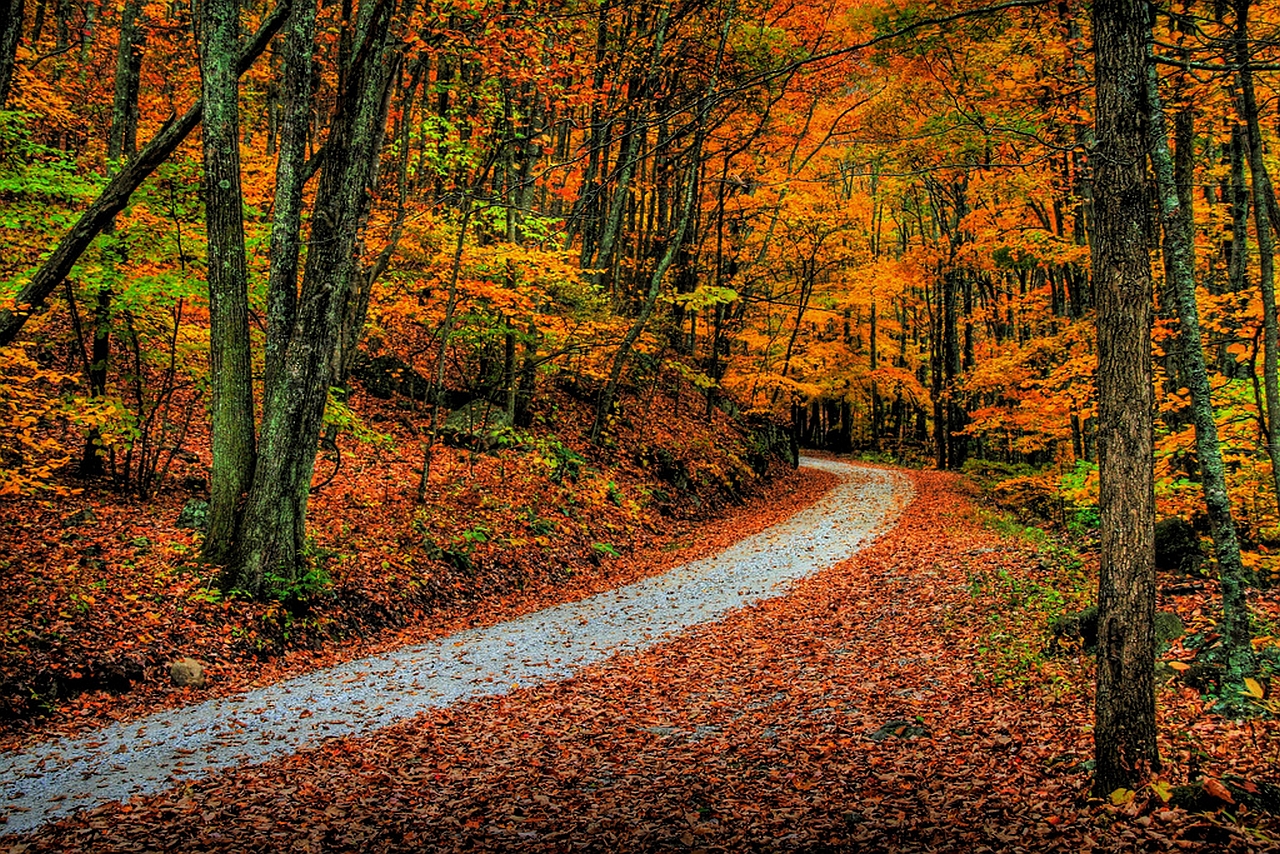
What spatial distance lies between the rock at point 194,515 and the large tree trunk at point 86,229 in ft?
12.2

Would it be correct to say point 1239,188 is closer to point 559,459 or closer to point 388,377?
point 559,459

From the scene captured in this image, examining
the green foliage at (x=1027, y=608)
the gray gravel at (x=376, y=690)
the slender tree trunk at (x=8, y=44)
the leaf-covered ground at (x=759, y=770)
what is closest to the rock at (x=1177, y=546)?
the green foliage at (x=1027, y=608)

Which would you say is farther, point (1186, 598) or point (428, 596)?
point (428, 596)

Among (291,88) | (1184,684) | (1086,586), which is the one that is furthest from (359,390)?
(1184,684)

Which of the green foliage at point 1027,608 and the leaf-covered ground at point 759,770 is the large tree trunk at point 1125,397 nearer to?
the leaf-covered ground at point 759,770

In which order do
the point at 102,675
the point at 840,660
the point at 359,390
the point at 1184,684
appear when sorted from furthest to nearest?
the point at 359,390, the point at 840,660, the point at 102,675, the point at 1184,684

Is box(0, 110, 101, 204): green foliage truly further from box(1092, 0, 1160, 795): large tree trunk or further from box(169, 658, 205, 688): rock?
box(1092, 0, 1160, 795): large tree trunk

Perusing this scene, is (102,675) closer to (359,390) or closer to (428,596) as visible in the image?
(428,596)

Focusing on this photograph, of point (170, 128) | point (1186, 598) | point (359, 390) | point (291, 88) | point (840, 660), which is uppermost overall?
point (291, 88)

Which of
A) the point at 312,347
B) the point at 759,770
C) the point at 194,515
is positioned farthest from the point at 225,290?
the point at 759,770

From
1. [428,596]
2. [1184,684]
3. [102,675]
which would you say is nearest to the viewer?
[1184,684]

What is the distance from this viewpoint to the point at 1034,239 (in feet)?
46.0

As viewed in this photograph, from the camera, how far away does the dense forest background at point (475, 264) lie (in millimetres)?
7641

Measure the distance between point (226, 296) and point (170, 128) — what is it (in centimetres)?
210
